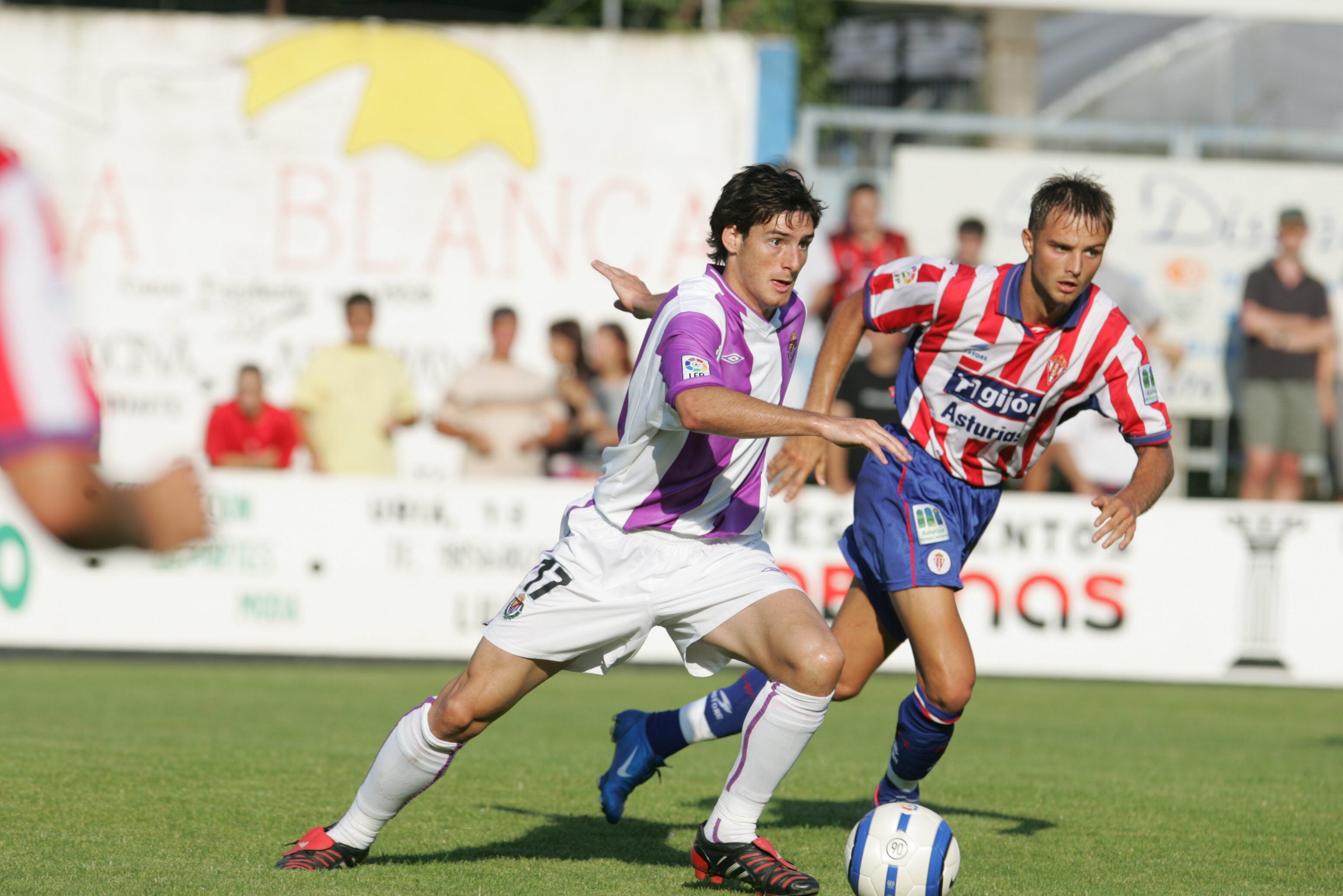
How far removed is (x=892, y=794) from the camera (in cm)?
614

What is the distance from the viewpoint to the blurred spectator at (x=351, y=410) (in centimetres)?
1432

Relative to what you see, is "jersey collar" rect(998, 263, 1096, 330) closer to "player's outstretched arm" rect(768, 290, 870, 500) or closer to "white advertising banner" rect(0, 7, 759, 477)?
"player's outstretched arm" rect(768, 290, 870, 500)

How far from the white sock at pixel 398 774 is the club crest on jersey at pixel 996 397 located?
2218mm

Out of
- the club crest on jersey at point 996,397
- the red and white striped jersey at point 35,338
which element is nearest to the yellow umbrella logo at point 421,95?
the red and white striped jersey at point 35,338

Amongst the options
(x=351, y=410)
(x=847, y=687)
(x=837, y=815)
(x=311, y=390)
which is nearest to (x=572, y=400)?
(x=351, y=410)

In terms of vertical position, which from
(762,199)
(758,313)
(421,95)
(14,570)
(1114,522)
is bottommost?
(14,570)

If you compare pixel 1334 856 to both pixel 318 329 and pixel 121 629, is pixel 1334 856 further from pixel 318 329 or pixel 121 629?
pixel 318 329

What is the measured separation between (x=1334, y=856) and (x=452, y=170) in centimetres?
1204

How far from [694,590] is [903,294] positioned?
4.97 feet

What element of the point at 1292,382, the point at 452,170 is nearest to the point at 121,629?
the point at 452,170

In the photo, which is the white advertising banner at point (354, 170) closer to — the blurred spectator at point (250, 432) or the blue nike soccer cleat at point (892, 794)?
the blurred spectator at point (250, 432)

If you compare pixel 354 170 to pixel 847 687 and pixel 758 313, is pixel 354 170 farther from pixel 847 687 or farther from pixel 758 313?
pixel 758 313

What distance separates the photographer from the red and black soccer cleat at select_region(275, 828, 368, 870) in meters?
5.23

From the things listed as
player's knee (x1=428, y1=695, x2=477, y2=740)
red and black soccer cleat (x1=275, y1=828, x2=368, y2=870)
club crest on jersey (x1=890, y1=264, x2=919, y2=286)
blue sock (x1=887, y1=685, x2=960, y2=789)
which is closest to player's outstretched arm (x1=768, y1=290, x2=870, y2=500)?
club crest on jersey (x1=890, y1=264, x2=919, y2=286)
